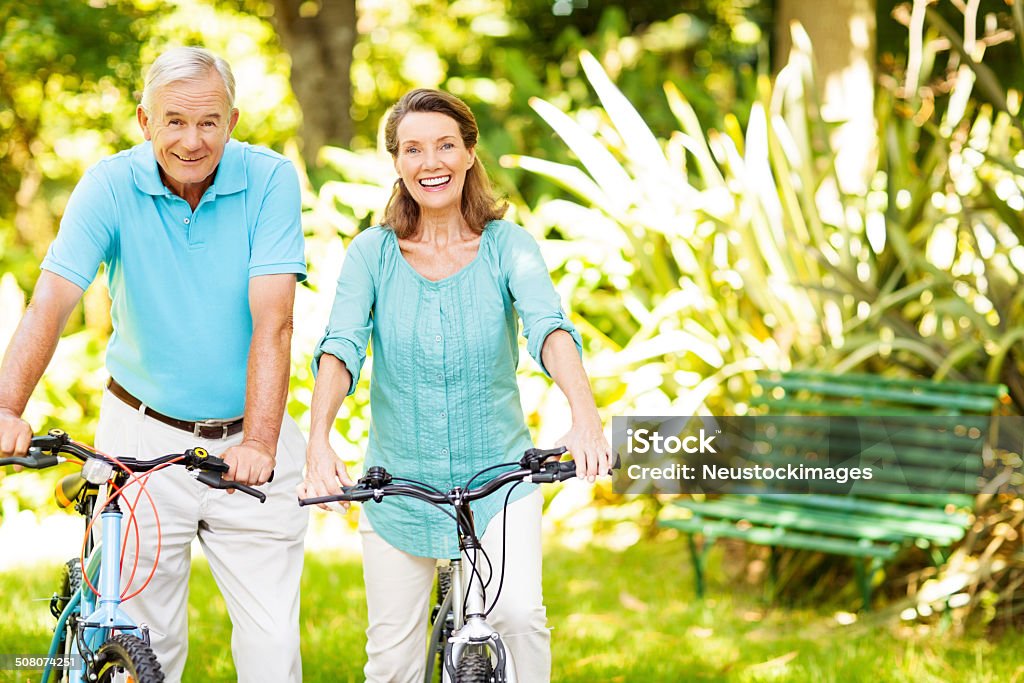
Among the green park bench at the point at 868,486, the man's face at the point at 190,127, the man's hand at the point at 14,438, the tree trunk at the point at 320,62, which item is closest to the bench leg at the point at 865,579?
the green park bench at the point at 868,486

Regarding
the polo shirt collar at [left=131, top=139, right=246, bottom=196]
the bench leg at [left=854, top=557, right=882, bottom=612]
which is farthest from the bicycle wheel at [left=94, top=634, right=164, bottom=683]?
the bench leg at [left=854, top=557, right=882, bottom=612]

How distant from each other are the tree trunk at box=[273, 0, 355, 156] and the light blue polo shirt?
5.48m

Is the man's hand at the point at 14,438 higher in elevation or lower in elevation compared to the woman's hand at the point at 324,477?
higher

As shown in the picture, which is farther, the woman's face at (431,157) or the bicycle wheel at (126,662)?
the woman's face at (431,157)

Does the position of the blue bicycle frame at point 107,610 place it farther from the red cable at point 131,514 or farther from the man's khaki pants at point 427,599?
the man's khaki pants at point 427,599

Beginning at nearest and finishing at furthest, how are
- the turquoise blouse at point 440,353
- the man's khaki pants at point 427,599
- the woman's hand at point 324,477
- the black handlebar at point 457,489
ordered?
1. the black handlebar at point 457,489
2. the woman's hand at point 324,477
3. the man's khaki pants at point 427,599
4. the turquoise blouse at point 440,353

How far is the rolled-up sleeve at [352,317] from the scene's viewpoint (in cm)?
299

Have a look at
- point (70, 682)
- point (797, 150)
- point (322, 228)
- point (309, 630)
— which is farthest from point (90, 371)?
point (70, 682)

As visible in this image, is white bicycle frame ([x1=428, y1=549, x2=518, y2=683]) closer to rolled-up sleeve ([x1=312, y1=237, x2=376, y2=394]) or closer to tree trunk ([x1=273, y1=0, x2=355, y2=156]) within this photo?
rolled-up sleeve ([x1=312, y1=237, x2=376, y2=394])

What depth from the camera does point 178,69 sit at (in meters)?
2.99

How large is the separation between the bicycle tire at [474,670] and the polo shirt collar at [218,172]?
1329mm

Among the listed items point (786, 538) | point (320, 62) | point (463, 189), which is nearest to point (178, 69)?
point (463, 189)

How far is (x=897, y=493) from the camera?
5.54 metres

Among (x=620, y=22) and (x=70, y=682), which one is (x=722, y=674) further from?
(x=620, y=22)
